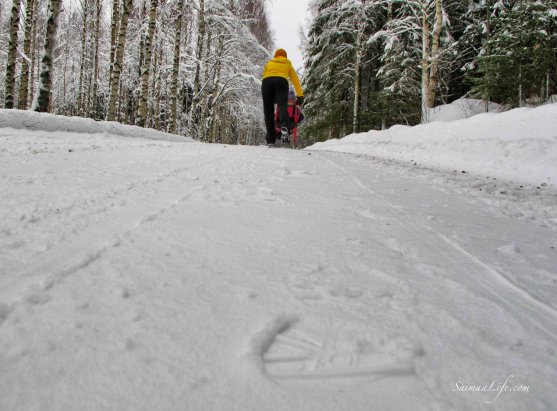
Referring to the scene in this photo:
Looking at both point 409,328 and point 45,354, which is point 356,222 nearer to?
point 409,328

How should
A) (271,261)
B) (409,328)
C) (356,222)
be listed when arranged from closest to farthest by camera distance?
(409,328) → (271,261) → (356,222)

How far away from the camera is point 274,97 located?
6.87m

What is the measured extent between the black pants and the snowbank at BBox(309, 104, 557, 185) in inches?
86.7

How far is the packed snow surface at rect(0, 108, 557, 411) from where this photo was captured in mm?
715

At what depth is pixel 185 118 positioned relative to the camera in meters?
22.0

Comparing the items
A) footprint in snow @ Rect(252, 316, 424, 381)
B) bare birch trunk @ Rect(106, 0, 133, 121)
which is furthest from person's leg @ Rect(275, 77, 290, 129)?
footprint in snow @ Rect(252, 316, 424, 381)

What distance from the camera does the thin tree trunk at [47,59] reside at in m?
7.20

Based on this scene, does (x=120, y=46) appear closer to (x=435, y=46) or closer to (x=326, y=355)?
(x=435, y=46)

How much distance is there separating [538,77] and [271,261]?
25.3 feet

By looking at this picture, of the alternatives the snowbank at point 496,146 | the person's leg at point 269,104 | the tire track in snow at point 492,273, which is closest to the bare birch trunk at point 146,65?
the person's leg at point 269,104

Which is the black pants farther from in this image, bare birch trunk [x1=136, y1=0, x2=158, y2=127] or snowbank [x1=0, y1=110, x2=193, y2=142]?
bare birch trunk [x1=136, y1=0, x2=158, y2=127]

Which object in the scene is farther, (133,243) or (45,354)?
(133,243)

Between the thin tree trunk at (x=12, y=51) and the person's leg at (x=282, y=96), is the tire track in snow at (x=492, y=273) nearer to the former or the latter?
the person's leg at (x=282, y=96)

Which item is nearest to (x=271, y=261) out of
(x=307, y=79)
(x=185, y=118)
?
(x=307, y=79)
